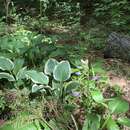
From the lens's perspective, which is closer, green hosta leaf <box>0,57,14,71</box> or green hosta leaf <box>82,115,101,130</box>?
green hosta leaf <box>82,115,101,130</box>

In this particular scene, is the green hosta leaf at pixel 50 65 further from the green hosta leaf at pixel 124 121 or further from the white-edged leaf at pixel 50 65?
the green hosta leaf at pixel 124 121

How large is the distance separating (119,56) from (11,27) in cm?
202

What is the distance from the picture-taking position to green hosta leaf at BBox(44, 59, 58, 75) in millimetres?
3363

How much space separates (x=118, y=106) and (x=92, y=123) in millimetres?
307

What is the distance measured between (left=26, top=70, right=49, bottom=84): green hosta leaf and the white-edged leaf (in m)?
0.10

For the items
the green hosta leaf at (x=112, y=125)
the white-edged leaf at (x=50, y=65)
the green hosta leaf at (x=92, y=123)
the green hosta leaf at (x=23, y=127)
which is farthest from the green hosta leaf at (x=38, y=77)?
the green hosta leaf at (x=112, y=125)

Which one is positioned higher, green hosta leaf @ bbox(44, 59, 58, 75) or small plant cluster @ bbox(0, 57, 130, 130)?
green hosta leaf @ bbox(44, 59, 58, 75)

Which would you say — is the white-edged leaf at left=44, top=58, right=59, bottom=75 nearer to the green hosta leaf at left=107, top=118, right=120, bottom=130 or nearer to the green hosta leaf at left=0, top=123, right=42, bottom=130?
the green hosta leaf at left=0, top=123, right=42, bottom=130

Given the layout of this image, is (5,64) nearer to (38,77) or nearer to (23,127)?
(38,77)

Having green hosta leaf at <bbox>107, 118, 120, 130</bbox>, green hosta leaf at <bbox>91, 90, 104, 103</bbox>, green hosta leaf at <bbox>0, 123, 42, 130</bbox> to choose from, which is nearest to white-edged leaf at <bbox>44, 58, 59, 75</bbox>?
green hosta leaf at <bbox>91, 90, 104, 103</bbox>

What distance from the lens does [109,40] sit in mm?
4129

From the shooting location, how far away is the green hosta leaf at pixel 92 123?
290 cm

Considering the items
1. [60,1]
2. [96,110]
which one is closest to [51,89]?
[96,110]

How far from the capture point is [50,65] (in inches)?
133
